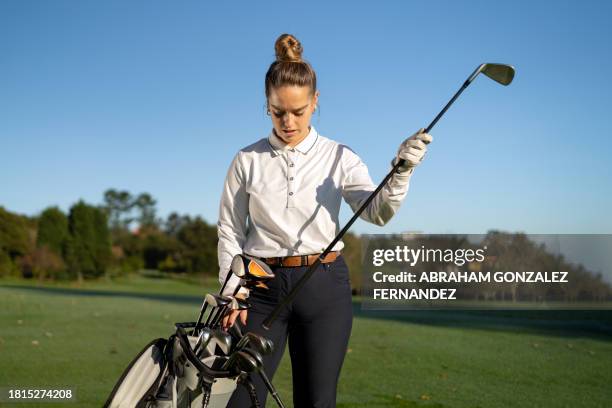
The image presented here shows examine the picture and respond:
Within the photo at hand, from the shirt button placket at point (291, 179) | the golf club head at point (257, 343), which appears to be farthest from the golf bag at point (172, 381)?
the shirt button placket at point (291, 179)

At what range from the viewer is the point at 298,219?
254cm

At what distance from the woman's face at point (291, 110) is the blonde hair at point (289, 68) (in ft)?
0.07

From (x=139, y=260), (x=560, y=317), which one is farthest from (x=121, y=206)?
(x=560, y=317)

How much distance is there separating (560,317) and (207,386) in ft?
34.8

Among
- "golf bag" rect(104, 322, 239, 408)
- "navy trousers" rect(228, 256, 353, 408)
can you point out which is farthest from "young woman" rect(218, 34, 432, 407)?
"golf bag" rect(104, 322, 239, 408)

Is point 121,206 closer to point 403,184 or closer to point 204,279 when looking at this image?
point 204,279

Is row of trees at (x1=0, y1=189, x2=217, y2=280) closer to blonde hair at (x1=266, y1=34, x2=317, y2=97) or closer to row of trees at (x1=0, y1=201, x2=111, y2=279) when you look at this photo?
row of trees at (x1=0, y1=201, x2=111, y2=279)

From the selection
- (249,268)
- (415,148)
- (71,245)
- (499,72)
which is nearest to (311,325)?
(249,268)

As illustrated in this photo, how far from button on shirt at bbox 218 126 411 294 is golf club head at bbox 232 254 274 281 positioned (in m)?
0.18

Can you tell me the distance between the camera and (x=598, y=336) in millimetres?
9000

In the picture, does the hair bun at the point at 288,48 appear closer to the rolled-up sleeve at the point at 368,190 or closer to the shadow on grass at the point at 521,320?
the rolled-up sleeve at the point at 368,190

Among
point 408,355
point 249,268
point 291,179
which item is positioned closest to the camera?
point 249,268

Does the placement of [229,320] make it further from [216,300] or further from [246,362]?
[246,362]

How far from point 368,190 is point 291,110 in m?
0.41
